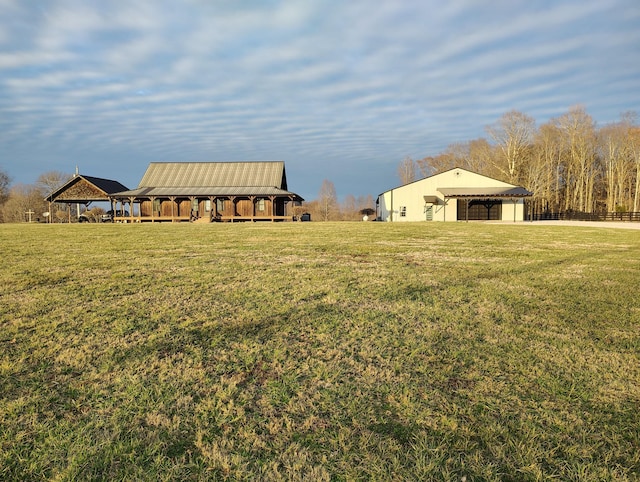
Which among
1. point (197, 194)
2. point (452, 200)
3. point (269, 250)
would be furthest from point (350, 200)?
point (269, 250)

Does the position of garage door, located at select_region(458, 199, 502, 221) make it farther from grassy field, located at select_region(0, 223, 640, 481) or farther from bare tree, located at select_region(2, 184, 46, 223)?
bare tree, located at select_region(2, 184, 46, 223)

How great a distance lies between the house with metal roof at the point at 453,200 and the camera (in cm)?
3619

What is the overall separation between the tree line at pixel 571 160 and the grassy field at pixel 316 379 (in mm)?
46190

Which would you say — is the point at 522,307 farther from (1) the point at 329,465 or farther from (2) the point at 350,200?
(2) the point at 350,200

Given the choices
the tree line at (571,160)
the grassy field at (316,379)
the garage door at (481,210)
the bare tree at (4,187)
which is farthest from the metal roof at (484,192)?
the bare tree at (4,187)

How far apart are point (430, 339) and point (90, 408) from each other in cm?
292

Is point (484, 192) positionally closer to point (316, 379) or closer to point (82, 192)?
point (316, 379)

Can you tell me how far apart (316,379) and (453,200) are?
3635 cm

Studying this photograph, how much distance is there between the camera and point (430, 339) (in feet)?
12.1

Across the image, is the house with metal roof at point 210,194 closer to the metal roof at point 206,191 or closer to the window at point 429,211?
the metal roof at point 206,191

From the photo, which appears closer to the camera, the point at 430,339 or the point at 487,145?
the point at 430,339

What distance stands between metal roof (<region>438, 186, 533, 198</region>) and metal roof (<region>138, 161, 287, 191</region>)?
16.7 m

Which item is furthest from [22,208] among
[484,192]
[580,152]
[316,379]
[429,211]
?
[580,152]

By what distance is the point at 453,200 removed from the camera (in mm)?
36344
